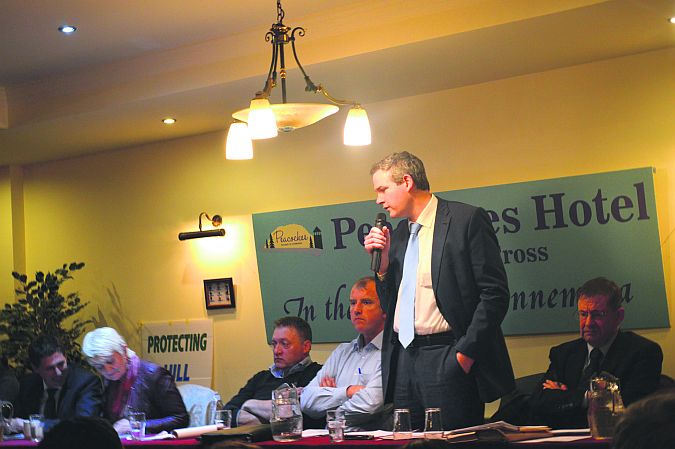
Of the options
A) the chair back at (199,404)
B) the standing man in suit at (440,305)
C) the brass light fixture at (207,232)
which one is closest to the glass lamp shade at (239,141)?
the standing man in suit at (440,305)

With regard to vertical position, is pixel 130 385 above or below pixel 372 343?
below

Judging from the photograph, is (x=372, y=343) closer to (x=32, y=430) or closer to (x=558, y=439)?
(x=32, y=430)

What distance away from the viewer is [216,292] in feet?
21.7

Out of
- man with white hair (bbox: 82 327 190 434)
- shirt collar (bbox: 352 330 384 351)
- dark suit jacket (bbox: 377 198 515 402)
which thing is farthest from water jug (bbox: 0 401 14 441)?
dark suit jacket (bbox: 377 198 515 402)

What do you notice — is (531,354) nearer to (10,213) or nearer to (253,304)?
(253,304)

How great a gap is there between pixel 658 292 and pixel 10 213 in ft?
16.3

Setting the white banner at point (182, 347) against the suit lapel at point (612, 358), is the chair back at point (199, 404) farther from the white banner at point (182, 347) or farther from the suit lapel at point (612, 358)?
the suit lapel at point (612, 358)

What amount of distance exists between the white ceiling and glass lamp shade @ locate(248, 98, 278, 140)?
1.23 meters

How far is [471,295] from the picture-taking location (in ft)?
12.0

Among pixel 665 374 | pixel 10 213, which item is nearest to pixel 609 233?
pixel 665 374

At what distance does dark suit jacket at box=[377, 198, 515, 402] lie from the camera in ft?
11.6

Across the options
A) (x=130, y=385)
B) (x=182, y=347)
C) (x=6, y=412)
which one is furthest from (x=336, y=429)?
(x=182, y=347)

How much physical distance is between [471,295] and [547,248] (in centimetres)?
184

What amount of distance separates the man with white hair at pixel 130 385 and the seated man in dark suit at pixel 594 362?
1.80 meters
